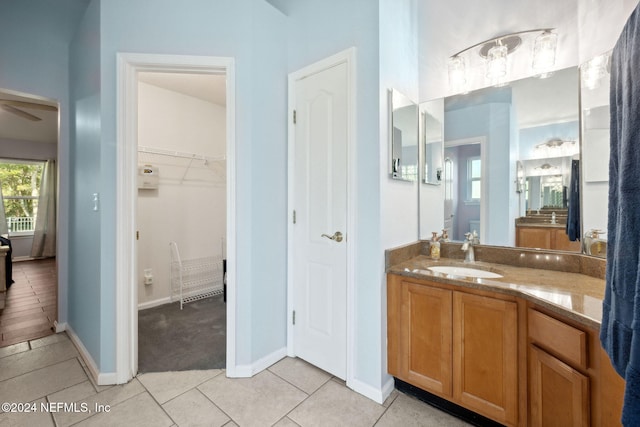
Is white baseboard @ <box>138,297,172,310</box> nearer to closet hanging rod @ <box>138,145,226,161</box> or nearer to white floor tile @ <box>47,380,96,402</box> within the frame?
white floor tile @ <box>47,380,96,402</box>

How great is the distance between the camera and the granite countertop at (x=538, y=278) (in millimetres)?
1103

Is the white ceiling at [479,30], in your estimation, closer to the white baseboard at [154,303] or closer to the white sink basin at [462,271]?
the white sink basin at [462,271]

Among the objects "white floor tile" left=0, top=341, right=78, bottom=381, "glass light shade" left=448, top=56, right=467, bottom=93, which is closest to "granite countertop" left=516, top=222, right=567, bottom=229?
"glass light shade" left=448, top=56, right=467, bottom=93

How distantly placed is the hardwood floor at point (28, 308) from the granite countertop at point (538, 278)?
326cm

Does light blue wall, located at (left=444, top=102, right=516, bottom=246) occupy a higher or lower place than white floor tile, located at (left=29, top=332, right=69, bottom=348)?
higher

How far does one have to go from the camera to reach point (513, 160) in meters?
1.80

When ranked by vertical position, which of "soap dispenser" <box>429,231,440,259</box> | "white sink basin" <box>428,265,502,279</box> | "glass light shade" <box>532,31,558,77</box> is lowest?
"white sink basin" <box>428,265,502,279</box>

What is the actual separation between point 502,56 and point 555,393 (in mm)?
1924

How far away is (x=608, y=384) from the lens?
943 millimetres

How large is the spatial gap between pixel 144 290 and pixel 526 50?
408cm

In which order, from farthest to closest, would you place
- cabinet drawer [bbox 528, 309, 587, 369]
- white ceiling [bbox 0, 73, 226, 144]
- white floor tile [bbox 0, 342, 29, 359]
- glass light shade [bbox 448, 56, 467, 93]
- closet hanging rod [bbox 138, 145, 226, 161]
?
closet hanging rod [bbox 138, 145, 226, 161] < white ceiling [bbox 0, 73, 226, 144] < white floor tile [bbox 0, 342, 29, 359] < glass light shade [bbox 448, 56, 467, 93] < cabinet drawer [bbox 528, 309, 587, 369]

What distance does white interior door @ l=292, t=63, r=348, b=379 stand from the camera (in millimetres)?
1865

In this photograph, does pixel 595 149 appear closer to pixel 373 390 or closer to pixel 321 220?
pixel 321 220

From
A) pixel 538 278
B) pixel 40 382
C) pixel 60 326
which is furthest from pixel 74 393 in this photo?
pixel 538 278
